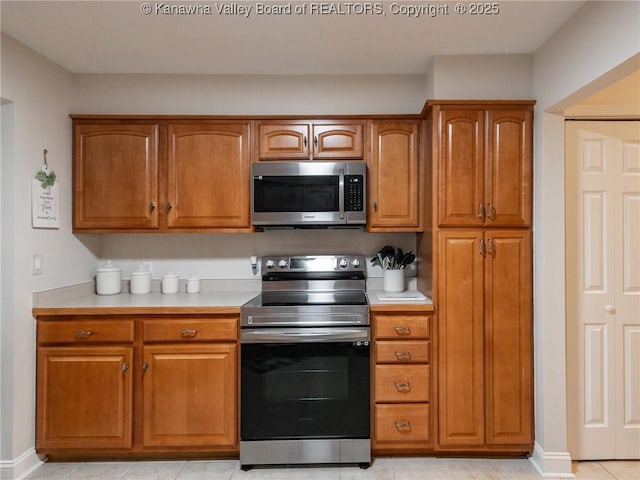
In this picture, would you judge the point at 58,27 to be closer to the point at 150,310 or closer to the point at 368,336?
the point at 150,310

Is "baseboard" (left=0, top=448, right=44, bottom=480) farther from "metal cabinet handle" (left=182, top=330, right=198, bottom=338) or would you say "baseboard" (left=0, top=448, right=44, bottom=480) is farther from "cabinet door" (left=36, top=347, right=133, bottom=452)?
"metal cabinet handle" (left=182, top=330, right=198, bottom=338)

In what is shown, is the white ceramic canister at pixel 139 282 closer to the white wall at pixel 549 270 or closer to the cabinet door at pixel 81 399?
the cabinet door at pixel 81 399

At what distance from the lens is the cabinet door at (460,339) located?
234 centimetres

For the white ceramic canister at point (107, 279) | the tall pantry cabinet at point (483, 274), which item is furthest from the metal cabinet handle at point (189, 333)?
the tall pantry cabinet at point (483, 274)

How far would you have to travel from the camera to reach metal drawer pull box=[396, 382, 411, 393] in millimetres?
2344

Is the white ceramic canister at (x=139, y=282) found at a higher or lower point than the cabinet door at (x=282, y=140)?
lower

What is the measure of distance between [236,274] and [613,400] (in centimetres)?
247

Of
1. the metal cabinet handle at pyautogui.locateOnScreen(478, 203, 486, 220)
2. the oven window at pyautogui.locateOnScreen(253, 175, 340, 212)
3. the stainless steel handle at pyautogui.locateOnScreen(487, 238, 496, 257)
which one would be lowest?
the stainless steel handle at pyautogui.locateOnScreen(487, 238, 496, 257)

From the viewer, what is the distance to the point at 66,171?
8.55 ft

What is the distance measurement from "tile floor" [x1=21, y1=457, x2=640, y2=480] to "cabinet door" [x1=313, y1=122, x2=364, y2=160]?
1866 mm

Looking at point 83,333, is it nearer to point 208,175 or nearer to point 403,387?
point 208,175

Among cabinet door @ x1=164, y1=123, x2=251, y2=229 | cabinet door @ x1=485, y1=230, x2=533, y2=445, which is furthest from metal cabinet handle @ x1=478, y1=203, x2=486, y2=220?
cabinet door @ x1=164, y1=123, x2=251, y2=229

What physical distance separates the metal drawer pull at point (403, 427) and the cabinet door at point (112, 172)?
200cm

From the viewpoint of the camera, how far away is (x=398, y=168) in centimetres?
264
